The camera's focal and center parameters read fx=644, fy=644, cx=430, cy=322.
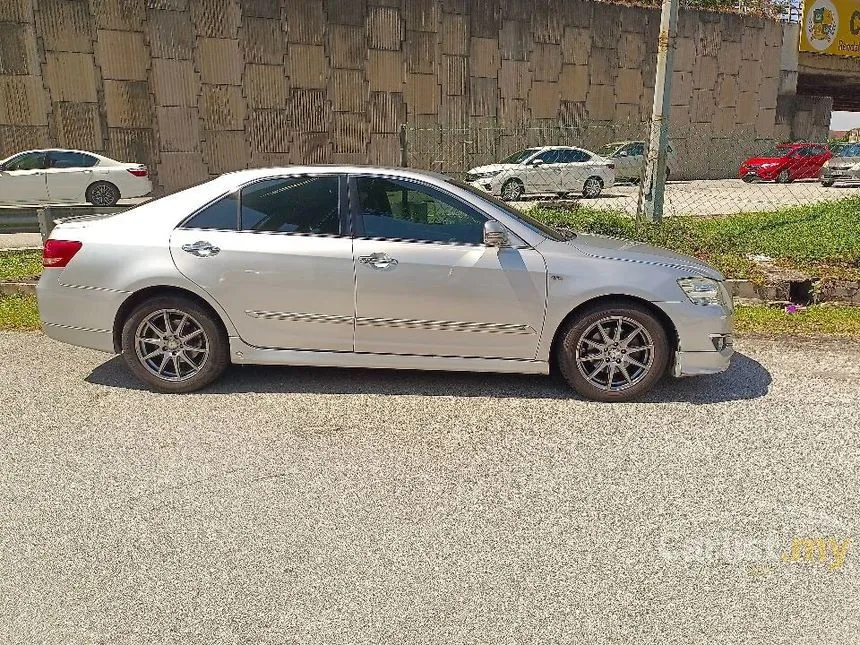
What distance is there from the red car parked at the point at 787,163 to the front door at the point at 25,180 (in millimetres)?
22652

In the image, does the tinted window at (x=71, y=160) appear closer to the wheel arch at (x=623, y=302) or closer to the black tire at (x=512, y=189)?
the black tire at (x=512, y=189)

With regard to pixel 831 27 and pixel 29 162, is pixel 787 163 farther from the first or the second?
pixel 29 162

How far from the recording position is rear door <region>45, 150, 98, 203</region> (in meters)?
14.0

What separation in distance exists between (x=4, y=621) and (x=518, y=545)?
2.02 metres

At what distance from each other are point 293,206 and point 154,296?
1134 millimetres

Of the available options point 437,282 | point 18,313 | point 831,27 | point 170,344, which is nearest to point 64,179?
point 18,313

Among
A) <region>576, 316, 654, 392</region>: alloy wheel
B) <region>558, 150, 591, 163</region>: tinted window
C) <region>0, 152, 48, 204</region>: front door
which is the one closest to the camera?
<region>576, 316, 654, 392</region>: alloy wheel

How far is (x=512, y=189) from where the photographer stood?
1714 cm

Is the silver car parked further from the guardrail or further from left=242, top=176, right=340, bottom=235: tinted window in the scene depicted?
the guardrail

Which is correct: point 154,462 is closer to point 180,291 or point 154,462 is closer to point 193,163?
point 180,291

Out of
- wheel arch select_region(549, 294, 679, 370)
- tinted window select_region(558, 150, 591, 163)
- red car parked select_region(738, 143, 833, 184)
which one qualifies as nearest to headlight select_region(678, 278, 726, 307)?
wheel arch select_region(549, 294, 679, 370)

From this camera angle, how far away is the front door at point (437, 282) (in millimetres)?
4262

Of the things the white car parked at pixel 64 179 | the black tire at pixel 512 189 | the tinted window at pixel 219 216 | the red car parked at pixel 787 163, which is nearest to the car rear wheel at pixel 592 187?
the black tire at pixel 512 189

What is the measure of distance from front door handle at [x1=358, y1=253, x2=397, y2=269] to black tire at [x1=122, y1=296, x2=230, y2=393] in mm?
1129
